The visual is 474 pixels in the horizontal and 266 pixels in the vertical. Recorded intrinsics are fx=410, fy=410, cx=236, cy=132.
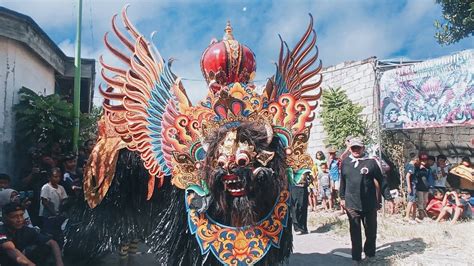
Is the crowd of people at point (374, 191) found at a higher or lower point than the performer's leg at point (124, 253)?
higher

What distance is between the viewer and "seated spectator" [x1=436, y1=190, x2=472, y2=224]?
6.96 meters

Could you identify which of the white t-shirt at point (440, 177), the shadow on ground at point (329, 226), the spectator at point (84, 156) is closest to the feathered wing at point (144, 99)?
the spectator at point (84, 156)

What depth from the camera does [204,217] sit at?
3.01 metres

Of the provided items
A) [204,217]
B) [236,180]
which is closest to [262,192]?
[236,180]

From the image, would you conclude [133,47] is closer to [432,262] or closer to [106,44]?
[106,44]

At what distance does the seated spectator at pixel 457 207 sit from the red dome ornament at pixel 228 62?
5.13 meters

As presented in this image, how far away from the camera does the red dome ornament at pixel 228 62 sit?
3.55 metres

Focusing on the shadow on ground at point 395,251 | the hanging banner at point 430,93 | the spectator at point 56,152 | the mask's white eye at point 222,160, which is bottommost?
the shadow on ground at point 395,251

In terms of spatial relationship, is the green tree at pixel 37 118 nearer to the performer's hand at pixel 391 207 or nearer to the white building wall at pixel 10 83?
the white building wall at pixel 10 83

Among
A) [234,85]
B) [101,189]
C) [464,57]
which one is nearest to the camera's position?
[234,85]

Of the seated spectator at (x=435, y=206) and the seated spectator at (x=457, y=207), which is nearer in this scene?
the seated spectator at (x=457, y=207)

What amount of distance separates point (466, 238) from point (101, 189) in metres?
4.76

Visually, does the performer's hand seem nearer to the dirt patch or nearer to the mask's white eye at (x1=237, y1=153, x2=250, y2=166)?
the dirt patch

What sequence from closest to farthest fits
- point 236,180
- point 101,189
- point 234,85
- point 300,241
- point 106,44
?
point 236,180 → point 234,85 → point 106,44 → point 101,189 → point 300,241
